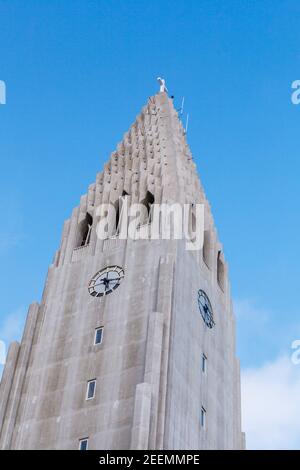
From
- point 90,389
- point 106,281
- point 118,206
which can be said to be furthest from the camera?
point 118,206

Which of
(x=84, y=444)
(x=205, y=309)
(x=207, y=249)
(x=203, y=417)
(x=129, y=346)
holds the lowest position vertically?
(x=84, y=444)

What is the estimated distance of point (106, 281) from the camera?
221 ft

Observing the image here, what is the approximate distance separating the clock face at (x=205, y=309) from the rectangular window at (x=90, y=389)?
11.0 m

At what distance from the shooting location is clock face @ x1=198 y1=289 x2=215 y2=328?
68.0m

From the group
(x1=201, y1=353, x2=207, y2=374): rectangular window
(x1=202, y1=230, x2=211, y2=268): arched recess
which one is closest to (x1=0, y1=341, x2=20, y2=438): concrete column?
(x1=201, y1=353, x2=207, y2=374): rectangular window

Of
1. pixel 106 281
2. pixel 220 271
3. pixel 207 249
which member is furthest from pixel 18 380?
pixel 220 271

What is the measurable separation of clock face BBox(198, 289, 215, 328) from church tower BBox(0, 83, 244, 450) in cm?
9

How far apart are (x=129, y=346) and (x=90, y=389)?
3.84 metres

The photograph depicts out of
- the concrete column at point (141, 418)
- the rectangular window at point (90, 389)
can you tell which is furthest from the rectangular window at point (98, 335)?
the concrete column at point (141, 418)

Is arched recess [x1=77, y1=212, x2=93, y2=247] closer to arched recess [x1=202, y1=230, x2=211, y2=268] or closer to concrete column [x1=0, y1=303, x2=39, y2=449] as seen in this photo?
concrete column [x1=0, y1=303, x2=39, y2=449]

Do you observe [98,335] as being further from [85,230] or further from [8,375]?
[85,230]

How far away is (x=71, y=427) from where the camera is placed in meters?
59.0
